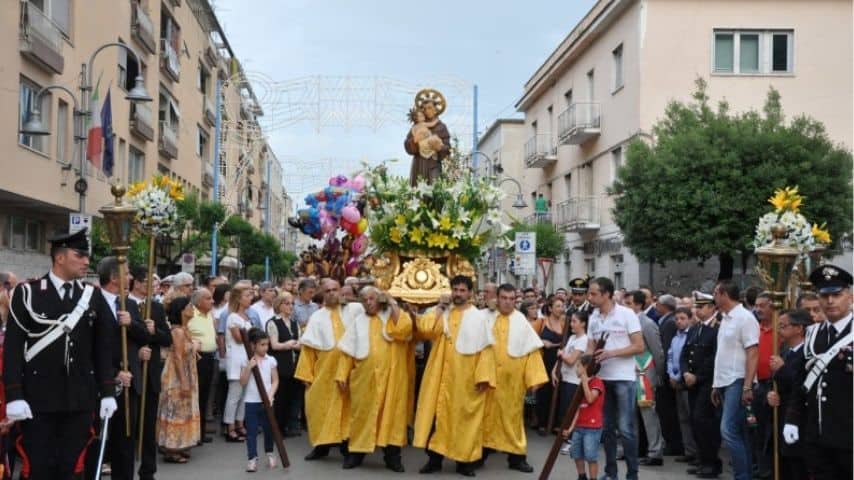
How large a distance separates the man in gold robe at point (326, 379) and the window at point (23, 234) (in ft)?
52.0

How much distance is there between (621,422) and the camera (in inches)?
360

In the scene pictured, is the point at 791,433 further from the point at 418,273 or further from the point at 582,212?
the point at 582,212

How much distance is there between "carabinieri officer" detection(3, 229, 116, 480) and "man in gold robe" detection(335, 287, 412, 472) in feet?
12.7

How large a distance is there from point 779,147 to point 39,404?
2141 cm

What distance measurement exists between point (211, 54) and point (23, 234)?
90.5 feet

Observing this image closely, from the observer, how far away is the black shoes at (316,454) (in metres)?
11.1

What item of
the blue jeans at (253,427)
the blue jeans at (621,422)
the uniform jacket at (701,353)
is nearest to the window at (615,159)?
the uniform jacket at (701,353)

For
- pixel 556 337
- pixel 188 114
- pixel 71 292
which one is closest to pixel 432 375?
pixel 556 337

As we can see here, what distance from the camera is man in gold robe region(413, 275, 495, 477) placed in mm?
10367

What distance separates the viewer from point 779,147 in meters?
24.7

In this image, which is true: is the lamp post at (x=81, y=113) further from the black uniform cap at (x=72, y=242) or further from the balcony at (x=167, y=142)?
the black uniform cap at (x=72, y=242)

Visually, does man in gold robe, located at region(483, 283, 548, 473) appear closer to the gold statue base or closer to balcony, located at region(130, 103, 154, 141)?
the gold statue base

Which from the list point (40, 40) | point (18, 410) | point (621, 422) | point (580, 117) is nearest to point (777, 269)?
point (621, 422)

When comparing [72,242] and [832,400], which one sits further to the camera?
[72,242]
